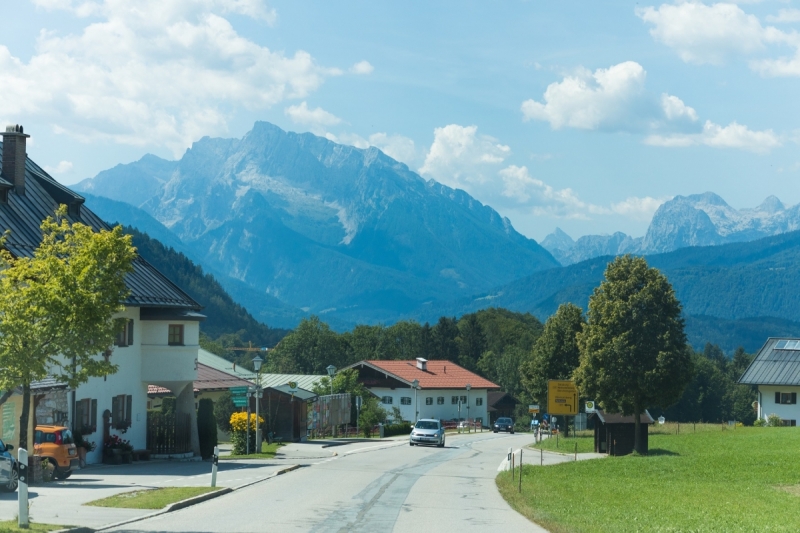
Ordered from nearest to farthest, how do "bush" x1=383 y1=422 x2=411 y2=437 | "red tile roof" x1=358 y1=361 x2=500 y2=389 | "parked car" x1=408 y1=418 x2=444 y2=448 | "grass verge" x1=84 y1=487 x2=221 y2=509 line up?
"grass verge" x1=84 y1=487 x2=221 y2=509, "parked car" x1=408 y1=418 x2=444 y2=448, "bush" x1=383 y1=422 x2=411 y2=437, "red tile roof" x1=358 y1=361 x2=500 y2=389

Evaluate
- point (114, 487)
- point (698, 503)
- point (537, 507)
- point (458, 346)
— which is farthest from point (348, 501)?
point (458, 346)

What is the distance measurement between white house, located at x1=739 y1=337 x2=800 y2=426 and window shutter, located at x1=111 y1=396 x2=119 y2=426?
61.0 m

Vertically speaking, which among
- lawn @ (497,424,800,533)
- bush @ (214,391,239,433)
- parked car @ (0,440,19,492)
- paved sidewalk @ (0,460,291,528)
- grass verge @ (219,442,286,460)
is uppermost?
bush @ (214,391,239,433)

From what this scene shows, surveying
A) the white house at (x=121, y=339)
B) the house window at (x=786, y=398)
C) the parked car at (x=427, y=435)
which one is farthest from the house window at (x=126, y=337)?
the house window at (x=786, y=398)

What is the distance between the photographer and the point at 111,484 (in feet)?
87.0

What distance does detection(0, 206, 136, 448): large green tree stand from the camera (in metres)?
18.4

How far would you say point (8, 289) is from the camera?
18.6m

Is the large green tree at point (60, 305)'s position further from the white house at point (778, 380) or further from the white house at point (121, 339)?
the white house at point (778, 380)

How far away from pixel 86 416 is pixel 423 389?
62.1 metres

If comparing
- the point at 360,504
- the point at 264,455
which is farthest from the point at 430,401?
the point at 360,504

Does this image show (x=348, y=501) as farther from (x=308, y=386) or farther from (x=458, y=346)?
A: (x=458, y=346)

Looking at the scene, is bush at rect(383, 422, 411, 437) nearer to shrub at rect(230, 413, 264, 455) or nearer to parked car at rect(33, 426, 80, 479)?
shrub at rect(230, 413, 264, 455)

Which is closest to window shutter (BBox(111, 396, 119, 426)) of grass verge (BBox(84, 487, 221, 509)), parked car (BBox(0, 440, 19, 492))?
grass verge (BBox(84, 487, 221, 509))

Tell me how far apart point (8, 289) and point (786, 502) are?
61.2 feet
